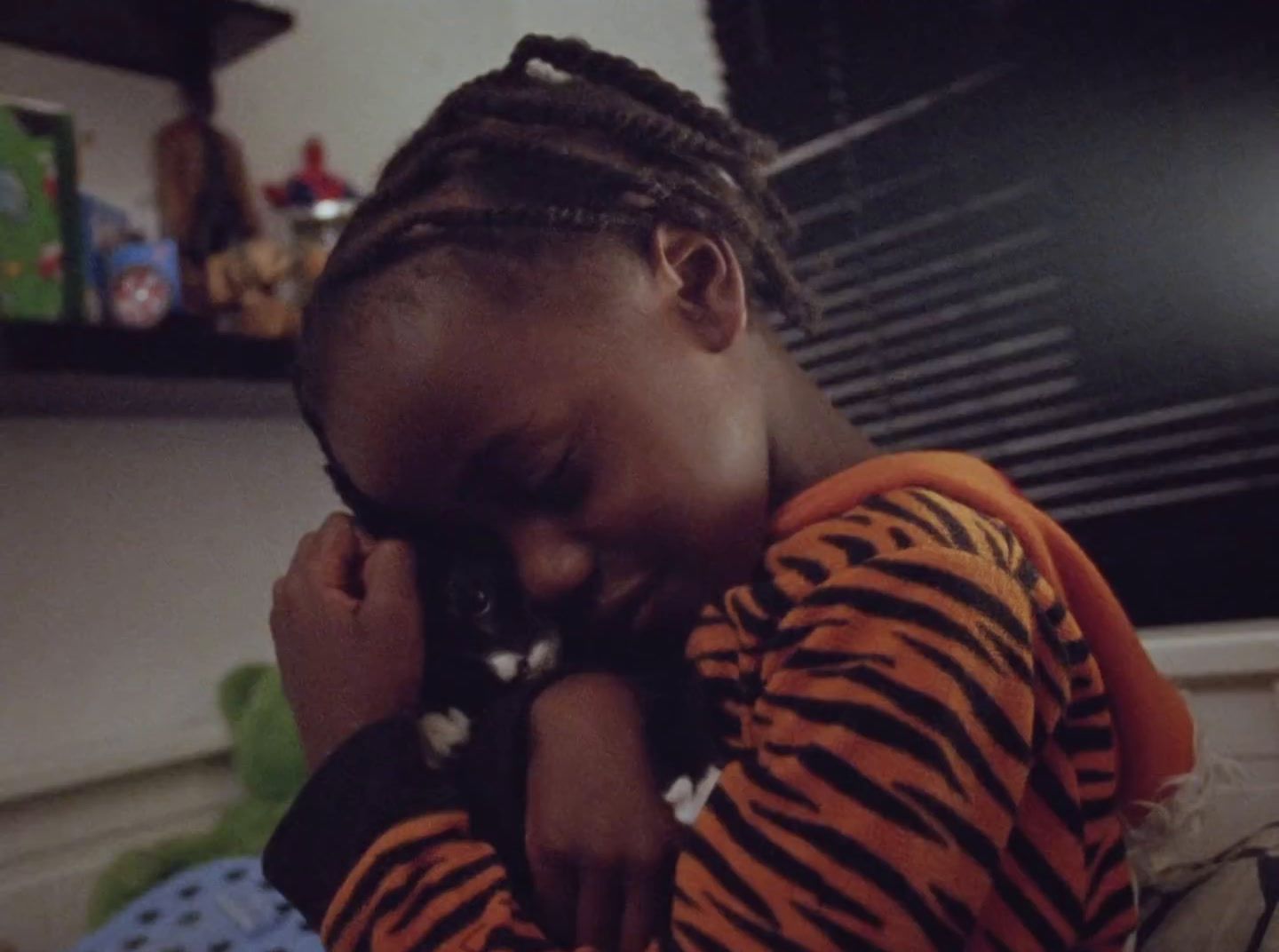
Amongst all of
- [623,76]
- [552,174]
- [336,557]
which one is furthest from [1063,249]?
[336,557]

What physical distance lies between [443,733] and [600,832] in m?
0.15

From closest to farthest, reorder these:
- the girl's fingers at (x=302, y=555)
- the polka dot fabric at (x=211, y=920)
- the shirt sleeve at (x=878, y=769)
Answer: the shirt sleeve at (x=878, y=769), the girl's fingers at (x=302, y=555), the polka dot fabric at (x=211, y=920)

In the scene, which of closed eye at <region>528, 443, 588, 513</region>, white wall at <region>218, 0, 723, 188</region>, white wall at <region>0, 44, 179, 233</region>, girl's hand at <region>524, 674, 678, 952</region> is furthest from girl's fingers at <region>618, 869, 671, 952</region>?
white wall at <region>218, 0, 723, 188</region>

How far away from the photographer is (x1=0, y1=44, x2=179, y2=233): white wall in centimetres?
140

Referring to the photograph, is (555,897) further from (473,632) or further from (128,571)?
(128,571)

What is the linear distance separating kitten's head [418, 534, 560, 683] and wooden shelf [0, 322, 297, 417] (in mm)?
601

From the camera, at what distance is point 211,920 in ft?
3.40

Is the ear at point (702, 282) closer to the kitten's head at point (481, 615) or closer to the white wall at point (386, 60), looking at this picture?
the kitten's head at point (481, 615)

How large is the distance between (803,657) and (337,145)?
1.43m

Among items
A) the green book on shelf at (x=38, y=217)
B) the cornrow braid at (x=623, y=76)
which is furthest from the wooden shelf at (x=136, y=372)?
the cornrow braid at (x=623, y=76)

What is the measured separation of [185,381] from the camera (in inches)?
50.9

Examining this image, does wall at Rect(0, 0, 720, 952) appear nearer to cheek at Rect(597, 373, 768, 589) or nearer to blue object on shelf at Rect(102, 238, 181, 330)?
blue object on shelf at Rect(102, 238, 181, 330)

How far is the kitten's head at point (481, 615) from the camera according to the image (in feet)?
2.54

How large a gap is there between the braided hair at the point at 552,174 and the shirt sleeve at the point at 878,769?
0.31 meters
